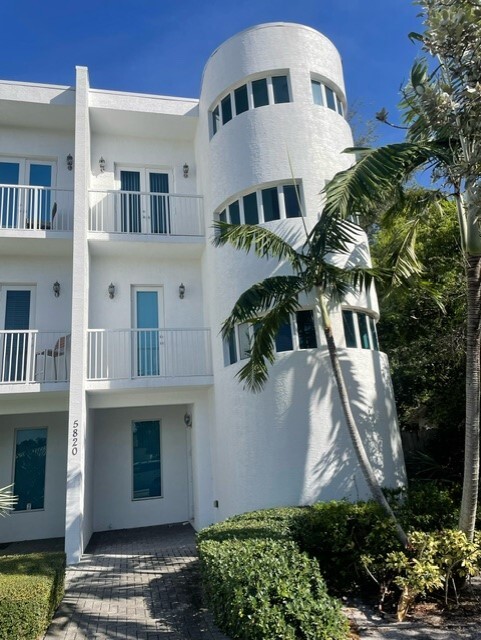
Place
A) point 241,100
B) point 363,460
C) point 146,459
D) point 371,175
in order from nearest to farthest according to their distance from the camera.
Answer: point 371,175 < point 363,460 < point 241,100 < point 146,459

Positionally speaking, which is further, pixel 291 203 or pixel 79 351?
pixel 291 203

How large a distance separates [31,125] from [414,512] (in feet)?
45.7

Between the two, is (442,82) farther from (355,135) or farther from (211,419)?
(355,135)

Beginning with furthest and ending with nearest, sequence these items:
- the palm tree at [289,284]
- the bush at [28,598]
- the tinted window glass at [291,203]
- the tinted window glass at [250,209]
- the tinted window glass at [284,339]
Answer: the tinted window glass at [250,209] < the tinted window glass at [291,203] < the tinted window glass at [284,339] < the palm tree at [289,284] < the bush at [28,598]

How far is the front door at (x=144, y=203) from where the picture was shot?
12.7 metres

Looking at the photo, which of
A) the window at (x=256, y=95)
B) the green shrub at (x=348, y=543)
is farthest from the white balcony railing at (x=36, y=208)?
the green shrub at (x=348, y=543)

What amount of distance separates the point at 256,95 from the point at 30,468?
11.6m

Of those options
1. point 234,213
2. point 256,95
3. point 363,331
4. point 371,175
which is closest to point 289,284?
point 371,175

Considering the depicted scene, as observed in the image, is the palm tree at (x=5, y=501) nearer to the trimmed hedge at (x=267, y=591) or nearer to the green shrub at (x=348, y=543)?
the trimmed hedge at (x=267, y=591)

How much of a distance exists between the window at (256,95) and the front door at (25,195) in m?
5.26

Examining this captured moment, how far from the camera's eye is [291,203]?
10773 mm

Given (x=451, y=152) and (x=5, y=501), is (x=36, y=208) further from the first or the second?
(x=451, y=152)

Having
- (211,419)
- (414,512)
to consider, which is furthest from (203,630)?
(211,419)

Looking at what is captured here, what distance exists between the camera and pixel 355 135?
22.1 metres
